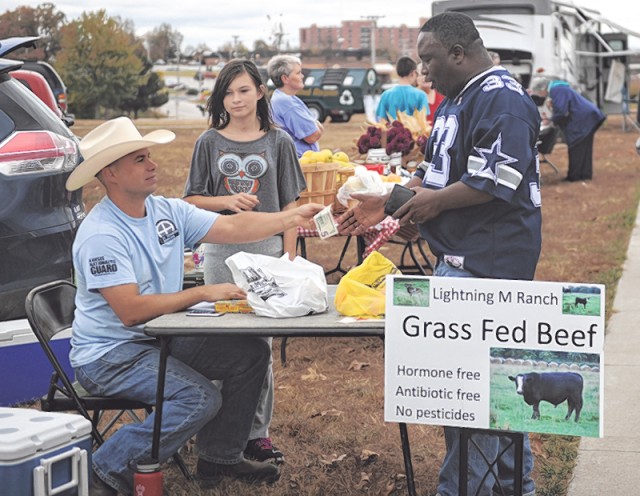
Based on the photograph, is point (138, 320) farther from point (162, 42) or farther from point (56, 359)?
point (162, 42)

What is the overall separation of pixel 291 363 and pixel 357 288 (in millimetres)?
2929

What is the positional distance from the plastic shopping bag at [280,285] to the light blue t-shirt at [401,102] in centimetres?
602

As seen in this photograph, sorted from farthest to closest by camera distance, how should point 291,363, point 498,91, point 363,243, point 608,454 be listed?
point 363,243
point 291,363
point 608,454
point 498,91

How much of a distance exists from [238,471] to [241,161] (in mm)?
1437

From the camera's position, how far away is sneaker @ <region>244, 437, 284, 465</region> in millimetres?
4875

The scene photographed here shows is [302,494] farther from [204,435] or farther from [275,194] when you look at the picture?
[275,194]

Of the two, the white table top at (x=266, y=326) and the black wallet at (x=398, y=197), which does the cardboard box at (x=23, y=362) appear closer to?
the white table top at (x=266, y=326)

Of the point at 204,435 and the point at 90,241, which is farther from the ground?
the point at 90,241

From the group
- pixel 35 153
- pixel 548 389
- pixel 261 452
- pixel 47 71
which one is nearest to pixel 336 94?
pixel 47 71

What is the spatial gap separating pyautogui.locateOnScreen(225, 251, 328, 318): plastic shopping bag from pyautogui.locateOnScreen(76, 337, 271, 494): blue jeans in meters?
0.37

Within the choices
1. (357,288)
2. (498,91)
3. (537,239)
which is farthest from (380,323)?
(498,91)

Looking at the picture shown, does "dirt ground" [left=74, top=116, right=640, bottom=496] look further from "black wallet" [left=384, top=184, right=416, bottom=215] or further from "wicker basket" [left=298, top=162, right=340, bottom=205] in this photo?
"black wallet" [left=384, top=184, right=416, bottom=215]

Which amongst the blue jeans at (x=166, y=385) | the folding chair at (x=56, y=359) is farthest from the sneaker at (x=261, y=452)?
the blue jeans at (x=166, y=385)

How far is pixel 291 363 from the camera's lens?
6.80m
